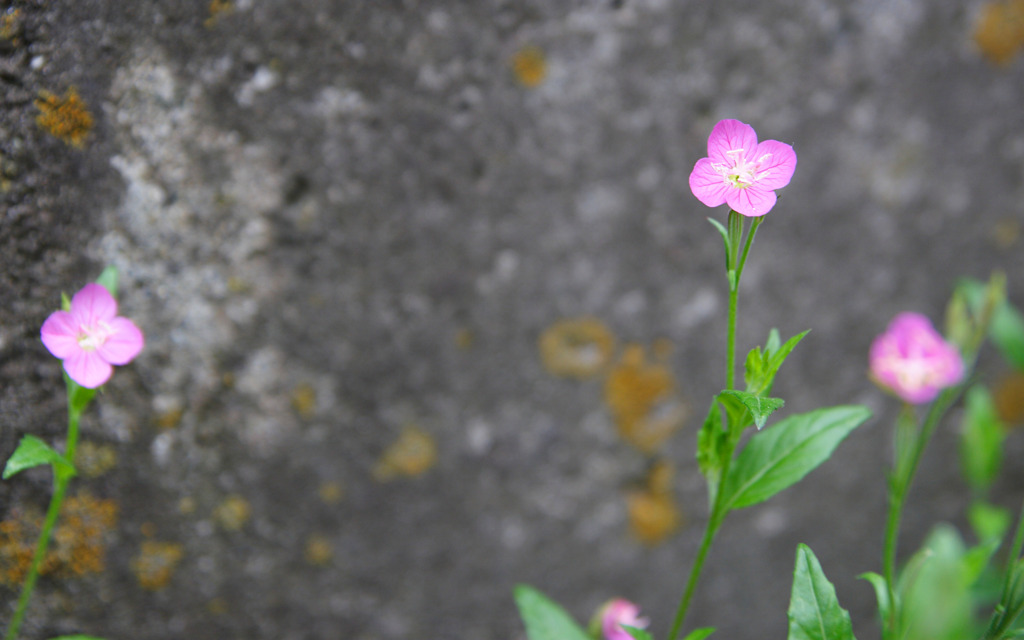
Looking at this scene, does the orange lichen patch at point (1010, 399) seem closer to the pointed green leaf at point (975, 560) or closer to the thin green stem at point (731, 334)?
the pointed green leaf at point (975, 560)

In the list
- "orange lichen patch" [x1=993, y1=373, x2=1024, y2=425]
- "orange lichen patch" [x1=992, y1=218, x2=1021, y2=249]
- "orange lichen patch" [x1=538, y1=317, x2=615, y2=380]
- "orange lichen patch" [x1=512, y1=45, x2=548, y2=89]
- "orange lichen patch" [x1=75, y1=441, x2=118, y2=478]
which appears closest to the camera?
"orange lichen patch" [x1=75, y1=441, x2=118, y2=478]

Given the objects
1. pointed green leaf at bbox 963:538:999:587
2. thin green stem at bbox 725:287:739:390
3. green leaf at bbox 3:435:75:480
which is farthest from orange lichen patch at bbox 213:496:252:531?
pointed green leaf at bbox 963:538:999:587

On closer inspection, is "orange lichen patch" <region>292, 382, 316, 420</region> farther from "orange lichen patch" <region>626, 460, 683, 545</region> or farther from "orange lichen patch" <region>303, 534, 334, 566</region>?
"orange lichen patch" <region>626, 460, 683, 545</region>

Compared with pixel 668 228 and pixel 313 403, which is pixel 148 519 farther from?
pixel 668 228

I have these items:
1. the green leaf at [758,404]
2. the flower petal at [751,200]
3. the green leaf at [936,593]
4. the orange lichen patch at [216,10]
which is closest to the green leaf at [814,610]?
the green leaf at [936,593]

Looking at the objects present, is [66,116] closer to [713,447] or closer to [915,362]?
[713,447]
